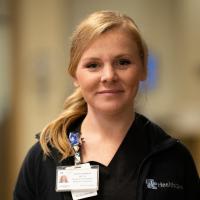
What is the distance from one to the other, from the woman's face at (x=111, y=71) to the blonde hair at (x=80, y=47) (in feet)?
0.08

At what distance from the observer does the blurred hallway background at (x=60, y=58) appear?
14.5 feet

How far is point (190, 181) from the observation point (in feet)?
5.11

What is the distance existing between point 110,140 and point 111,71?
262mm

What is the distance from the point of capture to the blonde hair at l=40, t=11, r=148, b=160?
1473 millimetres

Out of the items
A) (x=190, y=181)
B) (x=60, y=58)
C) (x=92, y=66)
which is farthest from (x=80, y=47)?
(x=60, y=58)

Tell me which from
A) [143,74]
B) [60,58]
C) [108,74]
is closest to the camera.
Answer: [108,74]

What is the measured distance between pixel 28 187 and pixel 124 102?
17.2 inches

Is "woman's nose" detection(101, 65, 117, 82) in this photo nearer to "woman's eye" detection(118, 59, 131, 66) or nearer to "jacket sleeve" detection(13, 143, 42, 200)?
"woman's eye" detection(118, 59, 131, 66)

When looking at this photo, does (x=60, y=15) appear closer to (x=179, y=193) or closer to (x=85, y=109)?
(x=85, y=109)

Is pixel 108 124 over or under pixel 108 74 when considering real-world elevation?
under

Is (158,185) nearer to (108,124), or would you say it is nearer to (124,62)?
(108,124)

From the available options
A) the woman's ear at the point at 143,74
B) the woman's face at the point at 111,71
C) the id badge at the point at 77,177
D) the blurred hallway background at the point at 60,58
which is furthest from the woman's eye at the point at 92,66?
the blurred hallway background at the point at 60,58

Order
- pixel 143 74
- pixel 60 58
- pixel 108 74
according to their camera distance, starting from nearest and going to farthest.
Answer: pixel 108 74
pixel 143 74
pixel 60 58

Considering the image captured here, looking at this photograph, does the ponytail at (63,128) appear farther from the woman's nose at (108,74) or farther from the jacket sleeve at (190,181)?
the jacket sleeve at (190,181)
